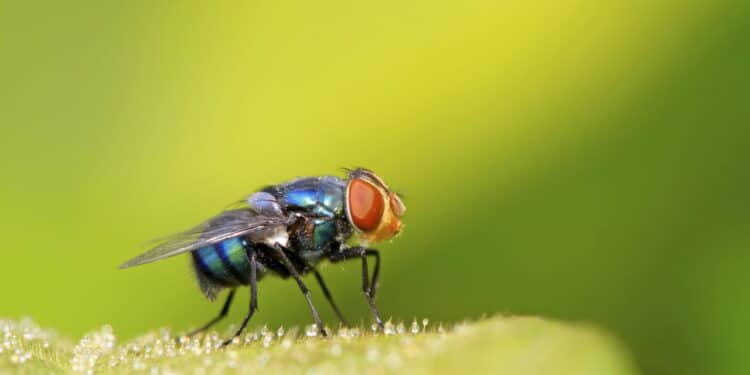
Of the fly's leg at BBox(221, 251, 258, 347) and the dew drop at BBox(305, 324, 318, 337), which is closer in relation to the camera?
the dew drop at BBox(305, 324, 318, 337)

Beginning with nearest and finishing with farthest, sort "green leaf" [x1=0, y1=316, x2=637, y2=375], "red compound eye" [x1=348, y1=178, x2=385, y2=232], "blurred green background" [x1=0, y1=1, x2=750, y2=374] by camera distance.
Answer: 1. "green leaf" [x1=0, y1=316, x2=637, y2=375]
2. "red compound eye" [x1=348, y1=178, x2=385, y2=232]
3. "blurred green background" [x1=0, y1=1, x2=750, y2=374]

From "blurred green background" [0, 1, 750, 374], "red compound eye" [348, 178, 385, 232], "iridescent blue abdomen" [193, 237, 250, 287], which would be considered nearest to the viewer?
"red compound eye" [348, 178, 385, 232]

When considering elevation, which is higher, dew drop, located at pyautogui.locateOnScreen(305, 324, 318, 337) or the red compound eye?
the red compound eye

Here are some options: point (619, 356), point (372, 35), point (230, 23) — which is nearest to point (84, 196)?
point (230, 23)

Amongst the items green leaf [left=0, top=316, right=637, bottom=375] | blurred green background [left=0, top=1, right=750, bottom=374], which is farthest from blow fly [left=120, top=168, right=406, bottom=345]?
green leaf [left=0, top=316, right=637, bottom=375]

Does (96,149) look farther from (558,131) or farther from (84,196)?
(558,131)

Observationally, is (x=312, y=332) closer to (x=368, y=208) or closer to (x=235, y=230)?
(x=368, y=208)

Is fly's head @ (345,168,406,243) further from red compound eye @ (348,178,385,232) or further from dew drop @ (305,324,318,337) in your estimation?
dew drop @ (305,324,318,337)

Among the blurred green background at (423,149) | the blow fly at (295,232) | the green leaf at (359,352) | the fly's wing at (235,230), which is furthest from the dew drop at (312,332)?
the blurred green background at (423,149)
